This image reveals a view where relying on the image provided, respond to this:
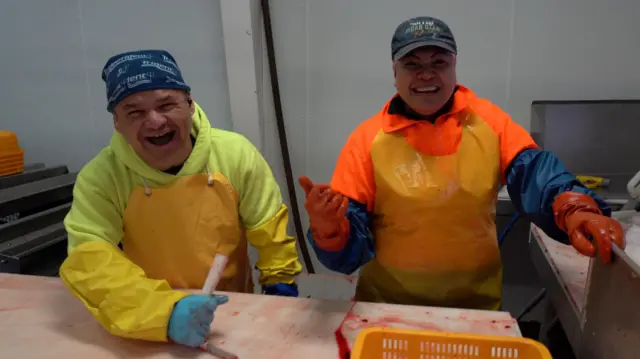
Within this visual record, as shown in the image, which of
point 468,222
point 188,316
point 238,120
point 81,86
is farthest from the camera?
point 81,86

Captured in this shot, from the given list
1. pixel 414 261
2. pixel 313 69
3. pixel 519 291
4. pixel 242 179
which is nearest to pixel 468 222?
pixel 414 261

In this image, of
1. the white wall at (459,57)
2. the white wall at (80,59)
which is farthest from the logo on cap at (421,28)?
the white wall at (80,59)

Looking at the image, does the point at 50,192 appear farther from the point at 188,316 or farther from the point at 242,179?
the point at 188,316

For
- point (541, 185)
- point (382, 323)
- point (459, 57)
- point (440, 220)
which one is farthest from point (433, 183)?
point (459, 57)

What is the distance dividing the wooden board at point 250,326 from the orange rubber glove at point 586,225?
0.22 meters

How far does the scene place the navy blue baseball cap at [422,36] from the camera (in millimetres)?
1068

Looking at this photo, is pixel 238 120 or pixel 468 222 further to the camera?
pixel 238 120

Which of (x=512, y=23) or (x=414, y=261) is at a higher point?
(x=512, y=23)

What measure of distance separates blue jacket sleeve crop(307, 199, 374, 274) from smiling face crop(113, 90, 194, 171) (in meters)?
0.39

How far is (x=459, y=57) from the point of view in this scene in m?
1.97

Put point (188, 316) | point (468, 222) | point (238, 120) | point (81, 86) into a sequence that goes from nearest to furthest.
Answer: point (188, 316) → point (468, 222) → point (238, 120) → point (81, 86)

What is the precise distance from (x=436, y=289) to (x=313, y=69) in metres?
1.18

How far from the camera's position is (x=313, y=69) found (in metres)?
2.07

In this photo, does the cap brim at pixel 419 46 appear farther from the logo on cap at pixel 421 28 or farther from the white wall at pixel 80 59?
the white wall at pixel 80 59
